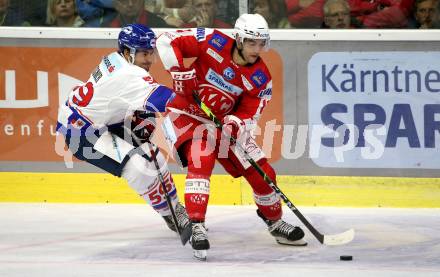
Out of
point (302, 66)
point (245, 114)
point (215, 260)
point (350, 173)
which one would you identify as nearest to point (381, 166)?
point (350, 173)

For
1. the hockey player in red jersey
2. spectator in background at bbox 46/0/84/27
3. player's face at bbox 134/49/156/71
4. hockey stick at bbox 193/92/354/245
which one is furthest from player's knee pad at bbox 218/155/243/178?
spectator in background at bbox 46/0/84/27

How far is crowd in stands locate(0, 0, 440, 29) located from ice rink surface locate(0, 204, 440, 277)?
1177 millimetres

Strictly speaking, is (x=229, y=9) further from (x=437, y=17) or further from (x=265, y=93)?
(x=265, y=93)

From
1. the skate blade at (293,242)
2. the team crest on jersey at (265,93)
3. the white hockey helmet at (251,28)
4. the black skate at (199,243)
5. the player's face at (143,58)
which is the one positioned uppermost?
the white hockey helmet at (251,28)

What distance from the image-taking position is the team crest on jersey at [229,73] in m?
5.59

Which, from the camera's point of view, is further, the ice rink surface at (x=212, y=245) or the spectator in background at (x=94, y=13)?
the spectator in background at (x=94, y=13)

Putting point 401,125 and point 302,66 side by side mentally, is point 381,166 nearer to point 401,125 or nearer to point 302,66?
point 401,125

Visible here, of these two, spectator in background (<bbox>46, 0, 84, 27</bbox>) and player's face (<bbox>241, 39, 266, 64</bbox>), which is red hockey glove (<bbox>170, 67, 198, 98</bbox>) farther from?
spectator in background (<bbox>46, 0, 84, 27</bbox>)

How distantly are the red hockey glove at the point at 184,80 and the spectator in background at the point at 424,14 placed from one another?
1942mm

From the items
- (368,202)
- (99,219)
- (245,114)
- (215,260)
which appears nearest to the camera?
(215,260)

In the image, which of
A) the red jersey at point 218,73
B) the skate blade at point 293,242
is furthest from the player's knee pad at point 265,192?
the red jersey at point 218,73

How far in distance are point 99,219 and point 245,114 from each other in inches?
51.5

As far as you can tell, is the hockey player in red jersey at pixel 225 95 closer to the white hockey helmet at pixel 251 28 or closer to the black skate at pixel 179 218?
the white hockey helmet at pixel 251 28

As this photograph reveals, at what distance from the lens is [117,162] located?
5.65 metres
